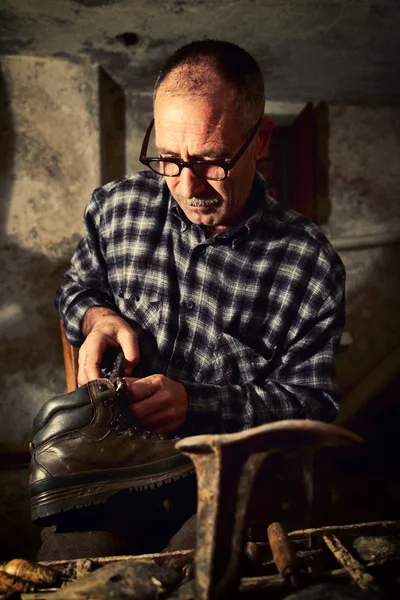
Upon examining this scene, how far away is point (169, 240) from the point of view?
1527 millimetres

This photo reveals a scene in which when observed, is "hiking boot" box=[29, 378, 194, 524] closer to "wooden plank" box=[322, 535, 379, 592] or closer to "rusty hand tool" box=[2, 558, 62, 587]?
"rusty hand tool" box=[2, 558, 62, 587]

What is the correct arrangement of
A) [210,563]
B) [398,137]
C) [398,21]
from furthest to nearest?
[398,137], [398,21], [210,563]

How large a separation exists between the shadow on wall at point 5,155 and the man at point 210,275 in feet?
3.04

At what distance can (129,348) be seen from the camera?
4.26 feet

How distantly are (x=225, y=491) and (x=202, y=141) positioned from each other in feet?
2.72

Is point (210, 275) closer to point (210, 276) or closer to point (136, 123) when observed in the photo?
point (210, 276)

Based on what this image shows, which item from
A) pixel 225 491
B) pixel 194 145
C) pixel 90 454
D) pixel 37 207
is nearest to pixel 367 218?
pixel 37 207

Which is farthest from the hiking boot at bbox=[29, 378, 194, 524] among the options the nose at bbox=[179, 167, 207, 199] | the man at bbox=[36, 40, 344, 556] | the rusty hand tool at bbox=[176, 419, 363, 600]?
the nose at bbox=[179, 167, 207, 199]

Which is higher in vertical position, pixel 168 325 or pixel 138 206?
pixel 138 206

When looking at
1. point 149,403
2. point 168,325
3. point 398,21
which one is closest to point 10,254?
point 168,325

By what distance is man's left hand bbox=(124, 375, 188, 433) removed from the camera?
115cm

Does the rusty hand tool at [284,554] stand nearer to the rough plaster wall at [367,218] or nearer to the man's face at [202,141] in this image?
the man's face at [202,141]

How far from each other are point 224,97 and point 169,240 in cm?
46

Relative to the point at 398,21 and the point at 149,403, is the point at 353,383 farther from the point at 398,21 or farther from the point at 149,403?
the point at 149,403
